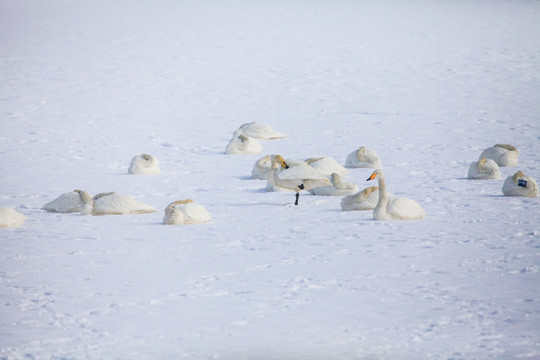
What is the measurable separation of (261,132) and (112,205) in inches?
A: 246

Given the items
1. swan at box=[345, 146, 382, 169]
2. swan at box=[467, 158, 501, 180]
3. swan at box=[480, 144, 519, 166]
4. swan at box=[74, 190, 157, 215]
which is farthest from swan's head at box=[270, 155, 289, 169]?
→ swan at box=[480, 144, 519, 166]

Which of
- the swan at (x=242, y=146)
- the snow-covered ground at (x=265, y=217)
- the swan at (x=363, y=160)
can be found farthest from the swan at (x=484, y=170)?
the swan at (x=242, y=146)

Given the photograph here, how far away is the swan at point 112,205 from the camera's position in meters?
10.0

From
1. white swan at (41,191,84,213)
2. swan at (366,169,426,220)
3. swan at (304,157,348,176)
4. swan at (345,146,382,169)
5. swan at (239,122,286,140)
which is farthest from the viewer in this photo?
swan at (239,122,286,140)

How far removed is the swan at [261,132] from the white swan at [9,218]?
674 cm

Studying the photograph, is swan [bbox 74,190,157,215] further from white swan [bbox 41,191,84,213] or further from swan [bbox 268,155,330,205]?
swan [bbox 268,155,330,205]

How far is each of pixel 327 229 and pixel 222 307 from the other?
8.67 feet

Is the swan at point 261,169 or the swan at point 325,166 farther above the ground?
the swan at point 325,166

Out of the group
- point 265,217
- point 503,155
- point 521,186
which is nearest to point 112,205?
point 265,217

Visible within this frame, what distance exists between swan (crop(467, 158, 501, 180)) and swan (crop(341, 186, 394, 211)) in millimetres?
2296

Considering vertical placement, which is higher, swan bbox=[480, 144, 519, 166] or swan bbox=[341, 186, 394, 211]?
swan bbox=[480, 144, 519, 166]

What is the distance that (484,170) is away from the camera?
11.8 m

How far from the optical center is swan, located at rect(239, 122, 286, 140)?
15969 millimetres

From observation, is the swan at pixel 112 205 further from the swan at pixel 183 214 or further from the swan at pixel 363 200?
the swan at pixel 363 200
